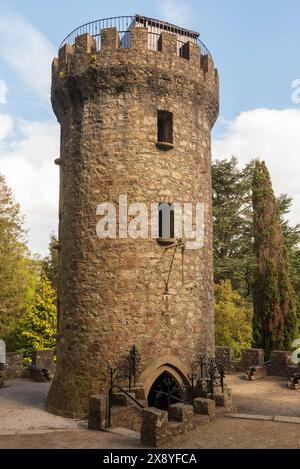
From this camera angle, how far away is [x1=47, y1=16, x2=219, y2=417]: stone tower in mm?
12055

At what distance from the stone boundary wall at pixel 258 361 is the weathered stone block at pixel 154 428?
10.7m

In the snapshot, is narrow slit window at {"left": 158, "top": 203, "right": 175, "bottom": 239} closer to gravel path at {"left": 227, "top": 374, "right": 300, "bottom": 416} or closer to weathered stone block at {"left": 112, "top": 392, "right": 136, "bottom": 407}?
weathered stone block at {"left": 112, "top": 392, "right": 136, "bottom": 407}

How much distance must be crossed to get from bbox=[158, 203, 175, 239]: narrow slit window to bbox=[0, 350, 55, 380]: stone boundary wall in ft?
31.2

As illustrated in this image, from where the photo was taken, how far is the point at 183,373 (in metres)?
12.3

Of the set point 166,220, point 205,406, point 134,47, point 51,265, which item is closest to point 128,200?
point 166,220

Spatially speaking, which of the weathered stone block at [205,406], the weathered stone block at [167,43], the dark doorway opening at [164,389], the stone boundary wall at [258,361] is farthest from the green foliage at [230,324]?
the weathered stone block at [167,43]

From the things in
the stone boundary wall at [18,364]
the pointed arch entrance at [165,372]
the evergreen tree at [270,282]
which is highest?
Answer: the evergreen tree at [270,282]

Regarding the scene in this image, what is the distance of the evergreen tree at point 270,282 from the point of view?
21234mm

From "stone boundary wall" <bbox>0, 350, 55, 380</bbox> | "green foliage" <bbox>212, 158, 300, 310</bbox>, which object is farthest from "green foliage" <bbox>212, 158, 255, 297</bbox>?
"stone boundary wall" <bbox>0, 350, 55, 380</bbox>

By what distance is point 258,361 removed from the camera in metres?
18.9

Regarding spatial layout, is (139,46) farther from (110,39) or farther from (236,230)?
(236,230)

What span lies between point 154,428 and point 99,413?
2.06 m

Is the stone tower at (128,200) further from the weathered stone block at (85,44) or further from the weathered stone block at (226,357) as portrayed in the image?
the weathered stone block at (226,357)
